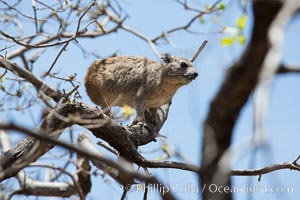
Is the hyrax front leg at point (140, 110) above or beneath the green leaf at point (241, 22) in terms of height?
above

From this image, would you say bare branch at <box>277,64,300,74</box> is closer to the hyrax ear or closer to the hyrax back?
the hyrax back

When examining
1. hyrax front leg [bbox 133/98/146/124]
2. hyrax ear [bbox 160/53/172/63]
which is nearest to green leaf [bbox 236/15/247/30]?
hyrax front leg [bbox 133/98/146/124]

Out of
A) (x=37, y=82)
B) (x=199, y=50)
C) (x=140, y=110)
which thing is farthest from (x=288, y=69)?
(x=140, y=110)

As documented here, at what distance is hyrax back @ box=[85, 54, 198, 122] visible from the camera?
281 inches

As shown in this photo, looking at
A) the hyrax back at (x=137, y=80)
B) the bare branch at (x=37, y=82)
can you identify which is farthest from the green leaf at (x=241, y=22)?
the hyrax back at (x=137, y=80)

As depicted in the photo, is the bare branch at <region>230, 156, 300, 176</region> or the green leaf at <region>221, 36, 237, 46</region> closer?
the green leaf at <region>221, 36, 237, 46</region>

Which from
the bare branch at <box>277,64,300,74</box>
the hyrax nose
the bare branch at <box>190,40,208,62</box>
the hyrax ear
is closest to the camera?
the bare branch at <box>277,64,300,74</box>

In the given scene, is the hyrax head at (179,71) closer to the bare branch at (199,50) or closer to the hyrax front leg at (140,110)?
the bare branch at (199,50)

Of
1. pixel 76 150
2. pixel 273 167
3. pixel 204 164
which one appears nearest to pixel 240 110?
pixel 204 164

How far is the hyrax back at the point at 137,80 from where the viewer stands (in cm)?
714

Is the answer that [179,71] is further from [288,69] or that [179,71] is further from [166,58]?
[288,69]

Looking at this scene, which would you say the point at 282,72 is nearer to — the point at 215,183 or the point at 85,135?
the point at 215,183

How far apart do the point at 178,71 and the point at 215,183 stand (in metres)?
5.20

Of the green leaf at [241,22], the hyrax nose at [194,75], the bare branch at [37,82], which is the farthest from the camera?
the hyrax nose at [194,75]
